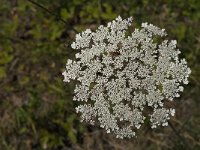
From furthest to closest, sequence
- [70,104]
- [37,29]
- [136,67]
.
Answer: [37,29] → [70,104] → [136,67]

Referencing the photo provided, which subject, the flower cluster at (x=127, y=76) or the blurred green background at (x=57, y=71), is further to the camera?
the blurred green background at (x=57, y=71)

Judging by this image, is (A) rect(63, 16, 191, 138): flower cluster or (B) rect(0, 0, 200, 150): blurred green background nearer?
(A) rect(63, 16, 191, 138): flower cluster

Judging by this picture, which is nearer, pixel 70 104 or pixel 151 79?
pixel 151 79

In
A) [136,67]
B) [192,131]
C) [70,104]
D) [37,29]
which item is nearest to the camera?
[136,67]

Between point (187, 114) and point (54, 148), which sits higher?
point (187, 114)

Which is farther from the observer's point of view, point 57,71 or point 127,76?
point 57,71

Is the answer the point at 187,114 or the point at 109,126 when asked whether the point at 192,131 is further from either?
the point at 109,126

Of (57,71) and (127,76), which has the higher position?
(57,71)

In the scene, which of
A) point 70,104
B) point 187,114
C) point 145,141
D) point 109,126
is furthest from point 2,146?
point 109,126
